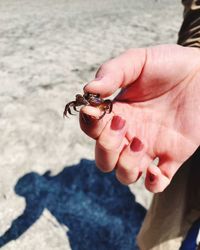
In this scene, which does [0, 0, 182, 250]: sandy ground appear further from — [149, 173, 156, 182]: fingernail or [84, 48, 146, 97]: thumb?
[84, 48, 146, 97]: thumb

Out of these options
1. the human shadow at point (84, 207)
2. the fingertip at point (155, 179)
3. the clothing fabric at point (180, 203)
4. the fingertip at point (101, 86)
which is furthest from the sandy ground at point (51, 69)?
the fingertip at point (101, 86)

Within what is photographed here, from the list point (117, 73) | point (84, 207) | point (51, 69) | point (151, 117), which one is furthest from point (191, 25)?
point (51, 69)

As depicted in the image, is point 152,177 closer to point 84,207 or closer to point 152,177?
point 152,177

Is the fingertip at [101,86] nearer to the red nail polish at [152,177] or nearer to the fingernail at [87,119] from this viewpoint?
the fingernail at [87,119]

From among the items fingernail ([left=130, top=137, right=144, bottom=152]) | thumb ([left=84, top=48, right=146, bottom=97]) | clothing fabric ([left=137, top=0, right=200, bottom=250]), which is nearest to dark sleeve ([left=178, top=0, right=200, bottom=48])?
clothing fabric ([left=137, top=0, right=200, bottom=250])

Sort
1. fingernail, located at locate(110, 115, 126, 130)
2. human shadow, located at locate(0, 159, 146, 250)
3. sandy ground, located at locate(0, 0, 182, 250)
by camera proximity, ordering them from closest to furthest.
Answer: fingernail, located at locate(110, 115, 126, 130)
human shadow, located at locate(0, 159, 146, 250)
sandy ground, located at locate(0, 0, 182, 250)
